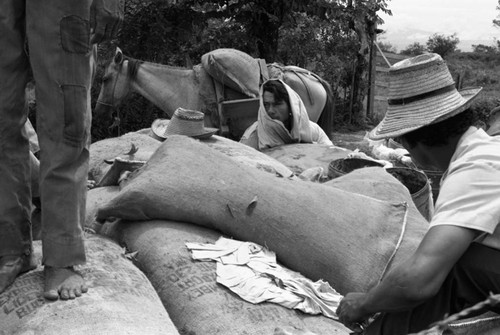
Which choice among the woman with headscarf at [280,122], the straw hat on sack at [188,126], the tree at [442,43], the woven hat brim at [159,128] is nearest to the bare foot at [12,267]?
the straw hat on sack at [188,126]

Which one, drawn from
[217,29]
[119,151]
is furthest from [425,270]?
[217,29]

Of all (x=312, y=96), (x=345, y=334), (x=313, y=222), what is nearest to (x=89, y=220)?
(x=313, y=222)

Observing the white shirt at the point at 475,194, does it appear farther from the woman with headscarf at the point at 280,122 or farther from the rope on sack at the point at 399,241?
the woman with headscarf at the point at 280,122

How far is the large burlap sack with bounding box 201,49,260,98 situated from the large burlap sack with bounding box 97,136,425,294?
12.6ft

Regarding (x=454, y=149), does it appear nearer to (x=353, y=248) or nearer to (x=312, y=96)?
(x=353, y=248)

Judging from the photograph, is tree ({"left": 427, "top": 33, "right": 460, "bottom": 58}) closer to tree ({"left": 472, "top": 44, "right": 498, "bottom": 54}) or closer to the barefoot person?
tree ({"left": 472, "top": 44, "right": 498, "bottom": 54})

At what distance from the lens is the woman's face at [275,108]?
16.3 feet

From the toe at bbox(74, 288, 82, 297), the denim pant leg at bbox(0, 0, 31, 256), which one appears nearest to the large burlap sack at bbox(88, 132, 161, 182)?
the denim pant leg at bbox(0, 0, 31, 256)

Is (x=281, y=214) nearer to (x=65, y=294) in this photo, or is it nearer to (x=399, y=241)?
(x=399, y=241)

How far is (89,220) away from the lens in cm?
297

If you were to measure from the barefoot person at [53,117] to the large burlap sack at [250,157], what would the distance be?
4.52 ft

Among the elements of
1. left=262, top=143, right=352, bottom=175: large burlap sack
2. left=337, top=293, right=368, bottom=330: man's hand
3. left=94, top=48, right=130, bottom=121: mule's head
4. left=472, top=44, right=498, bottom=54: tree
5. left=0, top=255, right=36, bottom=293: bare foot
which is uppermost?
left=337, top=293, right=368, bottom=330: man's hand

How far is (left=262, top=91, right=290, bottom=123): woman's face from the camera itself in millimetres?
4969

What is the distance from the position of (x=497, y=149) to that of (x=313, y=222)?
1099 mm
